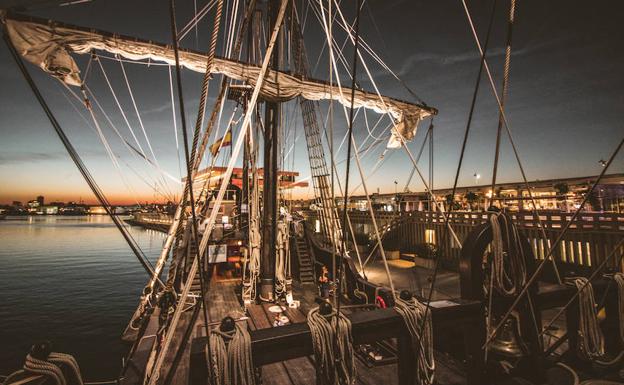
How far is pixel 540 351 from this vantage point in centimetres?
240

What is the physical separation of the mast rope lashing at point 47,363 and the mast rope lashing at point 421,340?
2.02m

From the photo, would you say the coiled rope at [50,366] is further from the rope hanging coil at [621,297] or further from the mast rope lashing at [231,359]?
the rope hanging coil at [621,297]

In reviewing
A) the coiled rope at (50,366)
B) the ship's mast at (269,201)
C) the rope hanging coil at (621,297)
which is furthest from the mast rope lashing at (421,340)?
the ship's mast at (269,201)

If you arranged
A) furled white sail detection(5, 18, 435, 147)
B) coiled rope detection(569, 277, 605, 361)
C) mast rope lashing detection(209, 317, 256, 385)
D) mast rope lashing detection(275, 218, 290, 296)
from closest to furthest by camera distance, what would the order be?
mast rope lashing detection(209, 317, 256, 385) < coiled rope detection(569, 277, 605, 361) < furled white sail detection(5, 18, 435, 147) < mast rope lashing detection(275, 218, 290, 296)

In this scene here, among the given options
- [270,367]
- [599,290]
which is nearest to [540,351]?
[599,290]

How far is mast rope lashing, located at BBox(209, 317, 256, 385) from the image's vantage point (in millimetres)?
1479

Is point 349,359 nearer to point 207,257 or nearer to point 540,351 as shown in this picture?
point 540,351

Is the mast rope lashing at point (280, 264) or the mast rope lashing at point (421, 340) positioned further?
the mast rope lashing at point (280, 264)

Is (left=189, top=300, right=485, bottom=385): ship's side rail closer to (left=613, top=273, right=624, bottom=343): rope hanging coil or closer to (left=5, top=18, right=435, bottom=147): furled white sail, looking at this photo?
(left=613, top=273, right=624, bottom=343): rope hanging coil

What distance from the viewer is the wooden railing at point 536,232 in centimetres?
788

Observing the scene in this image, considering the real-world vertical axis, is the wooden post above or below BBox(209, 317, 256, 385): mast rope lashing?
below

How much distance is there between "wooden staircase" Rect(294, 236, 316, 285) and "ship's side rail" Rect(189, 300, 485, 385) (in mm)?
7301

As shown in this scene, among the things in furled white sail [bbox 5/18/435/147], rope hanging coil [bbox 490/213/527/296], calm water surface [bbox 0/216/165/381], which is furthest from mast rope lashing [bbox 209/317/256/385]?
calm water surface [bbox 0/216/165/381]

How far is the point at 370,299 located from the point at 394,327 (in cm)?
428
